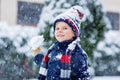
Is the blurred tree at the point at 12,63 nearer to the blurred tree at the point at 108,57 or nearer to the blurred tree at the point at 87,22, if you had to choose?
the blurred tree at the point at 87,22

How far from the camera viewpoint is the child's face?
368 centimetres

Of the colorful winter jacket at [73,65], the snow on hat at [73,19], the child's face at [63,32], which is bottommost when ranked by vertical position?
the colorful winter jacket at [73,65]

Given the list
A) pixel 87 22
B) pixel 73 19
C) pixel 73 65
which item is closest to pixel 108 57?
pixel 87 22

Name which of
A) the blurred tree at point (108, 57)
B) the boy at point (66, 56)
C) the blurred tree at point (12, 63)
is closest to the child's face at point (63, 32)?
the boy at point (66, 56)

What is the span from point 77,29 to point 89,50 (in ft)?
9.00

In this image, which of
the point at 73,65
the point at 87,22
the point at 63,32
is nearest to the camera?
the point at 73,65

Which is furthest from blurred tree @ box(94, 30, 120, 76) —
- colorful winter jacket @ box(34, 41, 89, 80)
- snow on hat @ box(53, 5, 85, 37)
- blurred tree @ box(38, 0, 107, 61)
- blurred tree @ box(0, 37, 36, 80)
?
colorful winter jacket @ box(34, 41, 89, 80)

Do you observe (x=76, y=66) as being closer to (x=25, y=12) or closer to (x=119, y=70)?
(x=119, y=70)

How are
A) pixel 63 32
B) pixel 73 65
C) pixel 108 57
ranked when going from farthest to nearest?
pixel 108 57, pixel 63 32, pixel 73 65

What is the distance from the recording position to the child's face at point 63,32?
368cm

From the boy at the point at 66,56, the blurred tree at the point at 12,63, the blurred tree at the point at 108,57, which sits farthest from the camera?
the blurred tree at the point at 108,57

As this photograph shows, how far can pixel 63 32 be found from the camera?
368 cm

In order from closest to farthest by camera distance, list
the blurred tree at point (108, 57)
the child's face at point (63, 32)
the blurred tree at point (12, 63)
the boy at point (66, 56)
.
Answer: the boy at point (66, 56) < the child's face at point (63, 32) < the blurred tree at point (12, 63) < the blurred tree at point (108, 57)

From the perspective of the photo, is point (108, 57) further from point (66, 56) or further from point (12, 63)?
point (66, 56)
